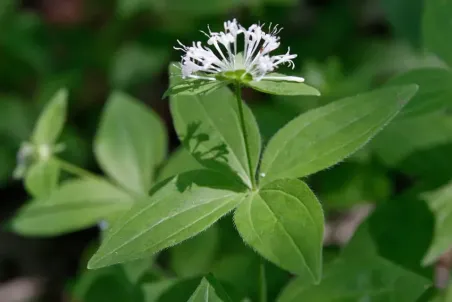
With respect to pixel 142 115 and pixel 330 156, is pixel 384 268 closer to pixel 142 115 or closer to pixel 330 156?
pixel 330 156

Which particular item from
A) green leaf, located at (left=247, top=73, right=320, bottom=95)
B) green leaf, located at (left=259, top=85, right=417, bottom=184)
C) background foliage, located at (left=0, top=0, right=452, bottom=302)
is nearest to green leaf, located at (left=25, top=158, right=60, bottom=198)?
background foliage, located at (left=0, top=0, right=452, bottom=302)

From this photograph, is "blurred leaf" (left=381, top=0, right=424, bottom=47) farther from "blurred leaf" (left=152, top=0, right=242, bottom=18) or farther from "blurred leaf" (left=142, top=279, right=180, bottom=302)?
"blurred leaf" (left=142, top=279, right=180, bottom=302)

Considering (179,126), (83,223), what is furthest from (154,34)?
(179,126)

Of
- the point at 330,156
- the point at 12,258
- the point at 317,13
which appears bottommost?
the point at 12,258

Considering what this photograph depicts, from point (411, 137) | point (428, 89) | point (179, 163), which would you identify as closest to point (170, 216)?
point (179, 163)

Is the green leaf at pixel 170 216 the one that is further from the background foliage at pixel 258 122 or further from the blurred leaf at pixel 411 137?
the blurred leaf at pixel 411 137
